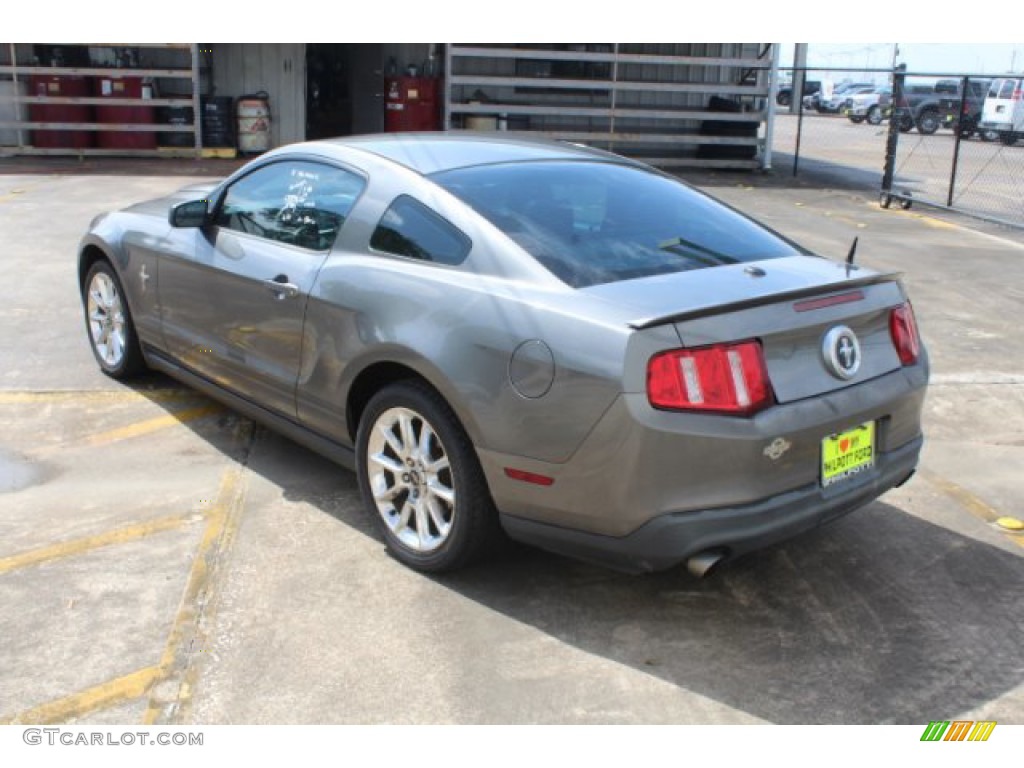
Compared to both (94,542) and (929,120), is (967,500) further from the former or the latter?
(929,120)

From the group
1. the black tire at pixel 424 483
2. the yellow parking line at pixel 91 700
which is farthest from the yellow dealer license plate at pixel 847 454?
the yellow parking line at pixel 91 700

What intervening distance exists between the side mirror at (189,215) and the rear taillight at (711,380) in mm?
2725

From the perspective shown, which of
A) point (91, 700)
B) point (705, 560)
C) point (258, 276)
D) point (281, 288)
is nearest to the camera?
point (91, 700)

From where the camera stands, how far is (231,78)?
60.8 feet

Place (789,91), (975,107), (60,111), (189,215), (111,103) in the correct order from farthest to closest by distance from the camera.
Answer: (789,91) → (975,107) → (60,111) → (111,103) → (189,215)

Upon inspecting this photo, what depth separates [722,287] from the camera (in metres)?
3.48

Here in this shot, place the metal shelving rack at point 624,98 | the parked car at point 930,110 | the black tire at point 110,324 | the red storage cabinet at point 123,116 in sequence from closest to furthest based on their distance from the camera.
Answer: the black tire at point 110,324 → the red storage cabinet at point 123,116 → the metal shelving rack at point 624,98 → the parked car at point 930,110

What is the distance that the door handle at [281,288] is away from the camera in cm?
430

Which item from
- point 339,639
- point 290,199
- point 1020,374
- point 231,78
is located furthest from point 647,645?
point 231,78

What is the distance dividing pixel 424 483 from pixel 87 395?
2.94 meters

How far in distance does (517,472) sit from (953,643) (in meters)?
1.56

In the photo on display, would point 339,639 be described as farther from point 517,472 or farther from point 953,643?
point 953,643

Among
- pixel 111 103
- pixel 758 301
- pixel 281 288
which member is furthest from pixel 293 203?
pixel 111 103

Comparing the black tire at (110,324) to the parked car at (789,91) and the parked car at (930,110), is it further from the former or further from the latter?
the parked car at (789,91)
